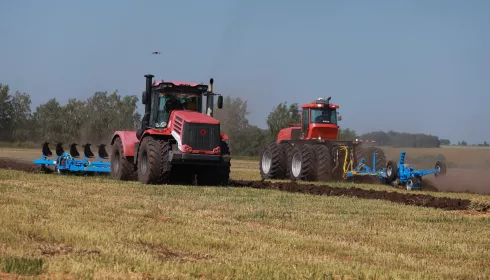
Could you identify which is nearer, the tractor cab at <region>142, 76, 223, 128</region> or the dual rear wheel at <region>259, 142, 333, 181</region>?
the tractor cab at <region>142, 76, 223, 128</region>

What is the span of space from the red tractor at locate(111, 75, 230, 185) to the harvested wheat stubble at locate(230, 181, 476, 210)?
1.71m

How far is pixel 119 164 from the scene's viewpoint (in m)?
22.8

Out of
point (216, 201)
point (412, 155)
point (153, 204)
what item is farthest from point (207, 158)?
point (412, 155)

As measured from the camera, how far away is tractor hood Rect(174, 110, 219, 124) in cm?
2072

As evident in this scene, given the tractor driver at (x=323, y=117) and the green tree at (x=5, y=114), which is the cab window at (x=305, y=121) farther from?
the green tree at (x=5, y=114)

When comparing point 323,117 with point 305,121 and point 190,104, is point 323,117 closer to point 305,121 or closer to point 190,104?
point 305,121

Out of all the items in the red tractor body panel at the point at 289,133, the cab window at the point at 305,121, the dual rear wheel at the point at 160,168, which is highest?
the cab window at the point at 305,121

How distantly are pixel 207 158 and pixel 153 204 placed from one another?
6.08m

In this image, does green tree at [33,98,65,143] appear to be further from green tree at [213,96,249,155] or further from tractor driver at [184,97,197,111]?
tractor driver at [184,97,197,111]

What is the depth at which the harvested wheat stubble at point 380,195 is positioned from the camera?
17355 millimetres

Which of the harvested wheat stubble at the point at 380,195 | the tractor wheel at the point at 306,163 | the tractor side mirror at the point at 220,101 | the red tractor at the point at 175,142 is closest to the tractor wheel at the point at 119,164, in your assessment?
the red tractor at the point at 175,142

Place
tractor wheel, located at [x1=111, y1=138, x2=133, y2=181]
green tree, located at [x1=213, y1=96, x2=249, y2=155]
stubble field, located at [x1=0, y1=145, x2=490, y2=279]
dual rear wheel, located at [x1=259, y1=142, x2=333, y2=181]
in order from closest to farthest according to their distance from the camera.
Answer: stubble field, located at [x1=0, y1=145, x2=490, y2=279] < tractor wheel, located at [x1=111, y1=138, x2=133, y2=181] < dual rear wheel, located at [x1=259, y1=142, x2=333, y2=181] < green tree, located at [x1=213, y1=96, x2=249, y2=155]

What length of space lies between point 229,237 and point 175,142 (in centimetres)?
1118

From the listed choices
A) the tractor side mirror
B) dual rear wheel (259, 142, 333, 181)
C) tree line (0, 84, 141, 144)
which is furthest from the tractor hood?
tree line (0, 84, 141, 144)
